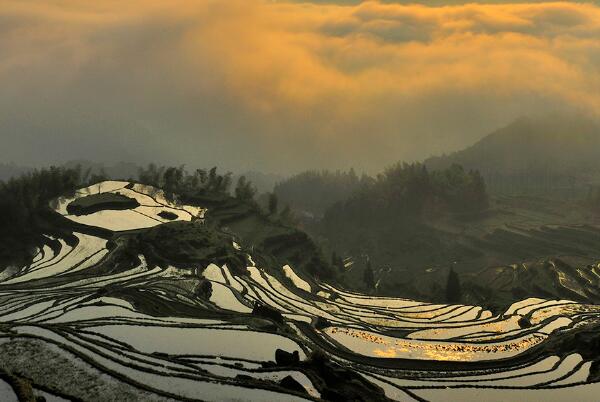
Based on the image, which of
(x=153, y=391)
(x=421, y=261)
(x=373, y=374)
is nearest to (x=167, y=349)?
(x=153, y=391)

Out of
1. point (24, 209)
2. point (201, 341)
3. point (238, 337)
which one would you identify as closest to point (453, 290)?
point (238, 337)

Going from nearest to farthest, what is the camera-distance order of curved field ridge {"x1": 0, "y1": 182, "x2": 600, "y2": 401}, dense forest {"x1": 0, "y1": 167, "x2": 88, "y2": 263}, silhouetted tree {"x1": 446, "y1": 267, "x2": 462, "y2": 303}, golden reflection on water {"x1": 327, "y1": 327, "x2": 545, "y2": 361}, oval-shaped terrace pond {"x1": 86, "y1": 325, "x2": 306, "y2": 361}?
curved field ridge {"x1": 0, "y1": 182, "x2": 600, "y2": 401} < oval-shaped terrace pond {"x1": 86, "y1": 325, "x2": 306, "y2": 361} < golden reflection on water {"x1": 327, "y1": 327, "x2": 545, "y2": 361} < dense forest {"x1": 0, "y1": 167, "x2": 88, "y2": 263} < silhouetted tree {"x1": 446, "y1": 267, "x2": 462, "y2": 303}

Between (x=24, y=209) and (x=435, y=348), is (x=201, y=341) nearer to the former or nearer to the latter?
(x=435, y=348)

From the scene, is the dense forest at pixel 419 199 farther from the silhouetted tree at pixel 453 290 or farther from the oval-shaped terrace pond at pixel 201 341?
the oval-shaped terrace pond at pixel 201 341

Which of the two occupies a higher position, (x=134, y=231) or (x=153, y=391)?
(x=153, y=391)

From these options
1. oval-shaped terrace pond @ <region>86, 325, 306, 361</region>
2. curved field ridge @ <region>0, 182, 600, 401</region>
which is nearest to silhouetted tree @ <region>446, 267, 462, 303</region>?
curved field ridge @ <region>0, 182, 600, 401</region>

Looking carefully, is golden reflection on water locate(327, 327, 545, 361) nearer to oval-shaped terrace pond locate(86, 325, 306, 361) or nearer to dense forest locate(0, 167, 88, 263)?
oval-shaped terrace pond locate(86, 325, 306, 361)

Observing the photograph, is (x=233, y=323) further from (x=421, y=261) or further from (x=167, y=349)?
(x=421, y=261)
